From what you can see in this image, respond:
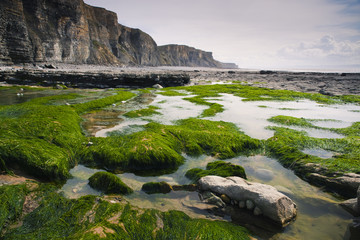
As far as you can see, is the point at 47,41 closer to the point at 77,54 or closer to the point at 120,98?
the point at 77,54

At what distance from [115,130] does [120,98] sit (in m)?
7.68

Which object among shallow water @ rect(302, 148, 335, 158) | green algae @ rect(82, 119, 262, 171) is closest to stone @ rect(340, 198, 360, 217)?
shallow water @ rect(302, 148, 335, 158)

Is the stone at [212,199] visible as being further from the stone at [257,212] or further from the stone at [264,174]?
the stone at [264,174]

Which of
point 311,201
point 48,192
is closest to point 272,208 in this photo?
point 311,201

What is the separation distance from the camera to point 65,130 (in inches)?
255

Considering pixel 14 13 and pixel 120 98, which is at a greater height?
pixel 14 13

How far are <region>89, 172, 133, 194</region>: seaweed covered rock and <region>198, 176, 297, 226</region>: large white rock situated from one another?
1567mm

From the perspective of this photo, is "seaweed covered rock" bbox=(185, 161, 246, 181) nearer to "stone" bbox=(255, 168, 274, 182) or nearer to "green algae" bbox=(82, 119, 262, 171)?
"stone" bbox=(255, 168, 274, 182)

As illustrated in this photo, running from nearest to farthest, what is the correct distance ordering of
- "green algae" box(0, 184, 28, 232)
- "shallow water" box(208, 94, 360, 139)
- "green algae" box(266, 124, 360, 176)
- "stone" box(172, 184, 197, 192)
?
"green algae" box(0, 184, 28, 232), "stone" box(172, 184, 197, 192), "green algae" box(266, 124, 360, 176), "shallow water" box(208, 94, 360, 139)

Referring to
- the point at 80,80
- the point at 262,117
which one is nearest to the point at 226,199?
the point at 262,117

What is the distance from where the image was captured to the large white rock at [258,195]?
342cm

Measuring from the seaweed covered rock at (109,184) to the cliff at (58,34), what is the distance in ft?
145

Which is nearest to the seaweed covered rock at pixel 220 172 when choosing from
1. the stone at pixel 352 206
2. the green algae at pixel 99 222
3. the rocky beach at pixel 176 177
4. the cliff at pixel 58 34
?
the rocky beach at pixel 176 177

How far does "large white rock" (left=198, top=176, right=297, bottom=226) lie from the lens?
3424 mm
